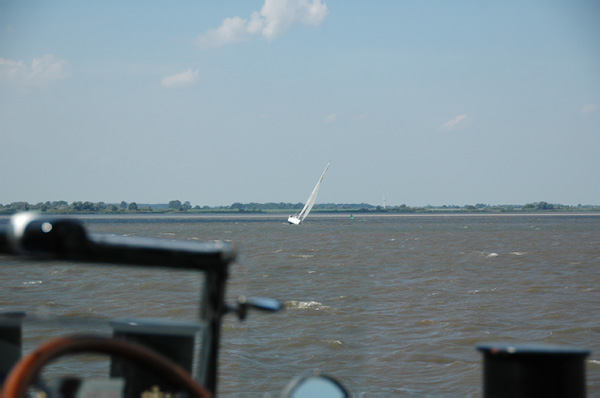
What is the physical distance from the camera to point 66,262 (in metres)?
2.21

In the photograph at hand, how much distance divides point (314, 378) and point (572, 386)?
1221 millimetres

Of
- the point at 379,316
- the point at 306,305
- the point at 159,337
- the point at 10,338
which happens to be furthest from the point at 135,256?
the point at 306,305

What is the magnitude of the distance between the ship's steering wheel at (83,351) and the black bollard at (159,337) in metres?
0.18

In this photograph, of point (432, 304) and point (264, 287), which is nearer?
point (432, 304)

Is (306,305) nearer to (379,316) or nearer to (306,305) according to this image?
(306,305)

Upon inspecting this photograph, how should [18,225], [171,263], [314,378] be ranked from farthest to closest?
[314,378]
[171,263]
[18,225]

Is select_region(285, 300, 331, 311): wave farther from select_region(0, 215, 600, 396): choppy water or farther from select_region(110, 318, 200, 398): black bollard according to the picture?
select_region(110, 318, 200, 398): black bollard

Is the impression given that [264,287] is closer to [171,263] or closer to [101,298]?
[101,298]

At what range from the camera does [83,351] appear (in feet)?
6.61

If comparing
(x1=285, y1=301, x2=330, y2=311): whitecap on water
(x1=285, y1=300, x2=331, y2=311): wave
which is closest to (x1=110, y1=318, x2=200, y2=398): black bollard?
(x1=285, y1=300, x2=331, y2=311): wave

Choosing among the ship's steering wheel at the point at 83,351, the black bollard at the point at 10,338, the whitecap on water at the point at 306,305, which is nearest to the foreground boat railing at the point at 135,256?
the black bollard at the point at 10,338

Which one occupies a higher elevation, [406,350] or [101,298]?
[101,298]

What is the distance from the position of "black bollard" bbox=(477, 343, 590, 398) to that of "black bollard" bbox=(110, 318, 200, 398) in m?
1.44

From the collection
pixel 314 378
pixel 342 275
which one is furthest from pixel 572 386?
pixel 342 275
